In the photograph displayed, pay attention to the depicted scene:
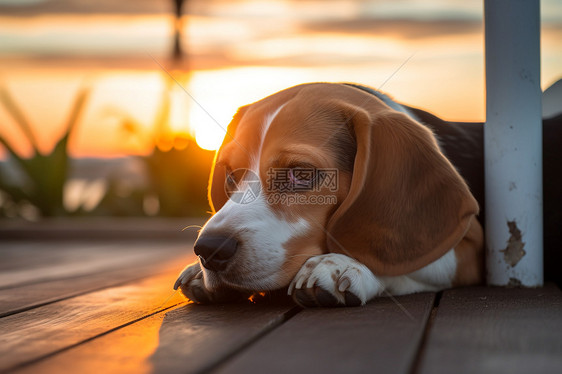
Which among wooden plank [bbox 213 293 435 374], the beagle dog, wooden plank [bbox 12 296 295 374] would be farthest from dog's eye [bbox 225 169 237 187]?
wooden plank [bbox 213 293 435 374]

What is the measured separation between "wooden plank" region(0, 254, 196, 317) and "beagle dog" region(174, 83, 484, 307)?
625mm

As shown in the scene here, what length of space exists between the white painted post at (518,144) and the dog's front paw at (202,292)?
4.08 ft

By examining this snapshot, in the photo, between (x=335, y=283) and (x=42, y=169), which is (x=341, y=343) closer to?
(x=335, y=283)

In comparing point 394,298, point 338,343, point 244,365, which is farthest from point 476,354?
point 394,298

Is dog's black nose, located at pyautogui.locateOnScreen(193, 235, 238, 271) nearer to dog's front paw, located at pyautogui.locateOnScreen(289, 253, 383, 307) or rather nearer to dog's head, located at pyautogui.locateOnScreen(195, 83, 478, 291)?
dog's head, located at pyautogui.locateOnScreen(195, 83, 478, 291)

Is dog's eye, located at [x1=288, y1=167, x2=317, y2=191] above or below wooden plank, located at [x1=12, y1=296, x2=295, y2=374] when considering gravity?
above

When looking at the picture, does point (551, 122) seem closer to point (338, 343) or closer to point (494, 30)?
point (494, 30)

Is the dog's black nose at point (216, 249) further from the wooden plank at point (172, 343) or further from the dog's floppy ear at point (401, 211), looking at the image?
the dog's floppy ear at point (401, 211)

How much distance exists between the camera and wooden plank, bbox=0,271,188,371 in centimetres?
176

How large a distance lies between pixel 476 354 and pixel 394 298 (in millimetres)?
949

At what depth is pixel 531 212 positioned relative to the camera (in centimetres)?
293

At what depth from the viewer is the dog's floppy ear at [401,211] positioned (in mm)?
2521

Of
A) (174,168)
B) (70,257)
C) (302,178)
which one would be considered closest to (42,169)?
(174,168)

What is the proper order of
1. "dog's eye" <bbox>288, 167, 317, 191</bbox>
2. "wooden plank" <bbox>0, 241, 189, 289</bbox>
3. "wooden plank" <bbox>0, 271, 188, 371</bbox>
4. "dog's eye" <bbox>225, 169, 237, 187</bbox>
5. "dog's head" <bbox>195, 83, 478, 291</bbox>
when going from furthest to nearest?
"wooden plank" <bbox>0, 241, 189, 289</bbox> → "dog's eye" <bbox>225, 169, 237, 187</bbox> → "dog's eye" <bbox>288, 167, 317, 191</bbox> → "dog's head" <bbox>195, 83, 478, 291</bbox> → "wooden plank" <bbox>0, 271, 188, 371</bbox>
